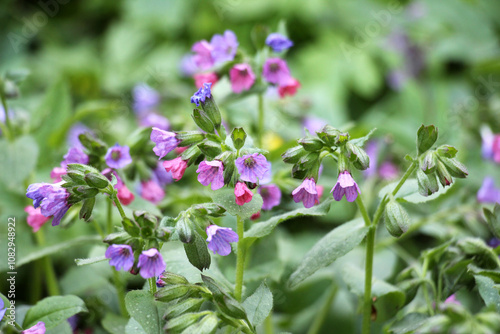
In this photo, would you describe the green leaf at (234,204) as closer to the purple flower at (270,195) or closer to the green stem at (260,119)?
the purple flower at (270,195)

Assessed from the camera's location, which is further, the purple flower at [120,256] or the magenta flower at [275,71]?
the magenta flower at [275,71]

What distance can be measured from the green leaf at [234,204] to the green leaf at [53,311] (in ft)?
1.00

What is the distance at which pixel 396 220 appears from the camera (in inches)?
34.8

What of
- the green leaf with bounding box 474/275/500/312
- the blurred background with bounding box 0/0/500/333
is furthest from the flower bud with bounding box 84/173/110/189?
the blurred background with bounding box 0/0/500/333

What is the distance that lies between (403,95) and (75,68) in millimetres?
1543

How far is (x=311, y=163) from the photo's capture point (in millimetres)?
903

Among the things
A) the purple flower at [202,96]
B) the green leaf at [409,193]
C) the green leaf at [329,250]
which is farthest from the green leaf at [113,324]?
the green leaf at [409,193]

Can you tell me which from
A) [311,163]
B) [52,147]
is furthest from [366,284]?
[52,147]

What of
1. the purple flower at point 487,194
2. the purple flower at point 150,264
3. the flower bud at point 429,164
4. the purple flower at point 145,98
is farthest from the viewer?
the purple flower at point 145,98

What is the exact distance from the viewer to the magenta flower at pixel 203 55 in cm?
121

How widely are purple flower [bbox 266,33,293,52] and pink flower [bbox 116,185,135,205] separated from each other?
1.42ft

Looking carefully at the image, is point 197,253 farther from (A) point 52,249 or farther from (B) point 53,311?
(A) point 52,249

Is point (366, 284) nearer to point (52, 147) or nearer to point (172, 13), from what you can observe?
point (52, 147)

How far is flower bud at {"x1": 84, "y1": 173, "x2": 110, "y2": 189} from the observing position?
33.1 inches
